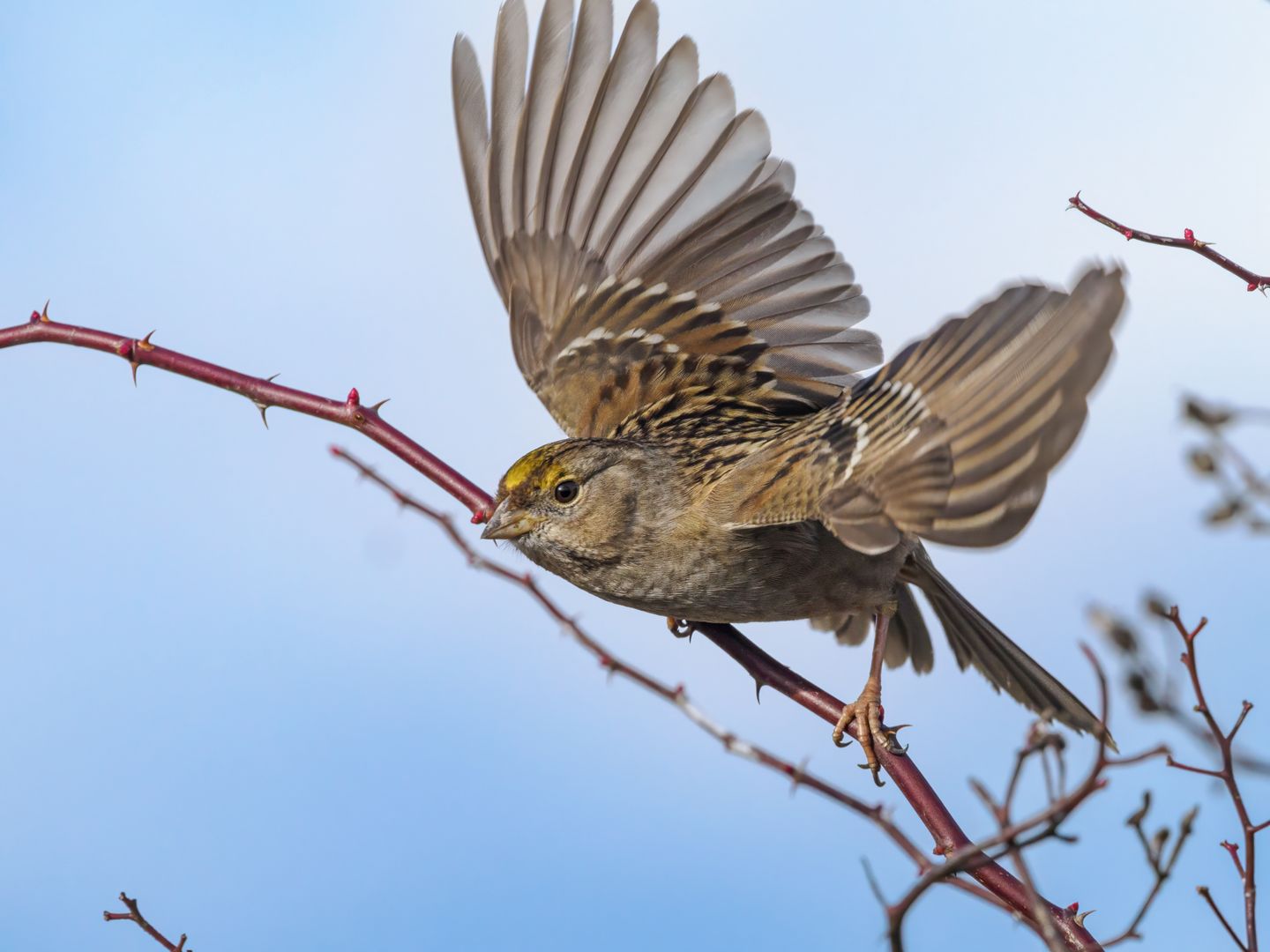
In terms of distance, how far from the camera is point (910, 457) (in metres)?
3.71

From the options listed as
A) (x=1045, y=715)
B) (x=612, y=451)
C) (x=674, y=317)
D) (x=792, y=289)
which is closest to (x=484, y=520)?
(x=612, y=451)

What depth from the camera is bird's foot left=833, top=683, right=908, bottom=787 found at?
4.43m

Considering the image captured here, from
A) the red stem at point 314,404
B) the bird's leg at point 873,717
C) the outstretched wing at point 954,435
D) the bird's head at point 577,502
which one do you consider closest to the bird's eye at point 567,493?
the bird's head at point 577,502

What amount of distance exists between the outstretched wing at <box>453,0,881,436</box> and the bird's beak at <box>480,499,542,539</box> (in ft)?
3.01

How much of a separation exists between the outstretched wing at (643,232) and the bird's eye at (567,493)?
33.4 inches

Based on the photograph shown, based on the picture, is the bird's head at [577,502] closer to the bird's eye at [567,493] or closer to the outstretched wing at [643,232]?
the bird's eye at [567,493]

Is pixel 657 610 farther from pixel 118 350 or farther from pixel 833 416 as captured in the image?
pixel 118 350

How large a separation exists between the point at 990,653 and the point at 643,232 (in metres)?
2.26

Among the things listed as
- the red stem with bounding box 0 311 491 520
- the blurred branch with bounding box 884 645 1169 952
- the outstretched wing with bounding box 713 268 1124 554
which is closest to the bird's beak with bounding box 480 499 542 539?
the red stem with bounding box 0 311 491 520

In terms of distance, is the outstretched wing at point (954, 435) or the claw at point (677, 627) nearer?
the outstretched wing at point (954, 435)

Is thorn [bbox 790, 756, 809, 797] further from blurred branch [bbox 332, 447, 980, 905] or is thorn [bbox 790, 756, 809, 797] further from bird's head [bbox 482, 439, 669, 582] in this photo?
bird's head [bbox 482, 439, 669, 582]

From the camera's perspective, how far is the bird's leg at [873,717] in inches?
175

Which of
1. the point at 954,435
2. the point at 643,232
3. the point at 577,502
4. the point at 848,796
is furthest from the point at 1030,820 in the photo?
the point at 643,232

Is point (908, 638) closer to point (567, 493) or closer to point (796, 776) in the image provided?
point (567, 493)
